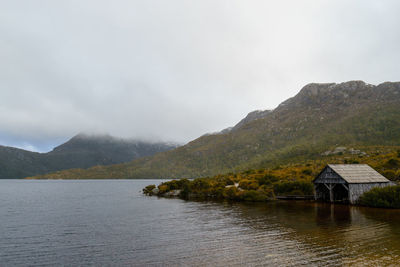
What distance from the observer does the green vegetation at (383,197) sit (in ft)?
138

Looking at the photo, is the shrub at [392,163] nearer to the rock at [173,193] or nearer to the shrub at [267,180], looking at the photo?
the shrub at [267,180]

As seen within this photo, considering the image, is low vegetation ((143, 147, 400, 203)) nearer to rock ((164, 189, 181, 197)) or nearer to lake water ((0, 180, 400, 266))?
rock ((164, 189, 181, 197))

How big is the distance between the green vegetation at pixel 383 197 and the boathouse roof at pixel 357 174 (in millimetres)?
2384

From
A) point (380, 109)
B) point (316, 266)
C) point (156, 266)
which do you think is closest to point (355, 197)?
point (316, 266)

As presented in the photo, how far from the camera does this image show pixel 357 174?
154ft

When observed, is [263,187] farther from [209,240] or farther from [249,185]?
[209,240]

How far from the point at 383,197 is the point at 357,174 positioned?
209 inches

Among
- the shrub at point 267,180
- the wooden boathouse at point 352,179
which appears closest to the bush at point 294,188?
the shrub at point 267,180

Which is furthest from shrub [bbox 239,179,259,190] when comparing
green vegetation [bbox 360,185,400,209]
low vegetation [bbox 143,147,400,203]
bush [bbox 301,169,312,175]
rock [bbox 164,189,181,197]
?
green vegetation [bbox 360,185,400,209]

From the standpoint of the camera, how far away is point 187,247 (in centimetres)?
2348

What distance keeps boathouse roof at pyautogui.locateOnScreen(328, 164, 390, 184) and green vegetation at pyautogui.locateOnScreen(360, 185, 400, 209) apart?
238 centimetres

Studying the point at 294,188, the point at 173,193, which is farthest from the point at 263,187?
the point at 173,193

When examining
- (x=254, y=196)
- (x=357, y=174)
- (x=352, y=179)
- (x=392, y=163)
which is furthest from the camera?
(x=392, y=163)

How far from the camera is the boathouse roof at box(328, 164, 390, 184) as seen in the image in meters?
45.7
